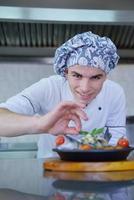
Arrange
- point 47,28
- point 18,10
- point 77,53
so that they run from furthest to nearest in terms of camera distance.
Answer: point 47,28, point 18,10, point 77,53

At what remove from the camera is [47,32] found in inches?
73.5

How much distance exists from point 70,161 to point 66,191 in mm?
327

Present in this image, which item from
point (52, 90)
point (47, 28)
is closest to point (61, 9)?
point (47, 28)

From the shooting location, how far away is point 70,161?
2.81ft

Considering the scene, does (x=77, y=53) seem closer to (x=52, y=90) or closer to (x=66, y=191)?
(x=52, y=90)

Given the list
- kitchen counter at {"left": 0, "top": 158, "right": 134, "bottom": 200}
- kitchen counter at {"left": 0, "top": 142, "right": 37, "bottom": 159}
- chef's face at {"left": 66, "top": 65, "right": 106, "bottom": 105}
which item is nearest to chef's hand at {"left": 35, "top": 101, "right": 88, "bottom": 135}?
kitchen counter at {"left": 0, "top": 158, "right": 134, "bottom": 200}

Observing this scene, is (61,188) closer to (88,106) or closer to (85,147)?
(85,147)

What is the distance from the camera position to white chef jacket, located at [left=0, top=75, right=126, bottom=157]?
1246 millimetres

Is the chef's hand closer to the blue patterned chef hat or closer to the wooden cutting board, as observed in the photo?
the wooden cutting board

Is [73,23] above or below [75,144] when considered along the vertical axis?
above

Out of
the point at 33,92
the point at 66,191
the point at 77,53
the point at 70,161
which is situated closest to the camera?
the point at 66,191

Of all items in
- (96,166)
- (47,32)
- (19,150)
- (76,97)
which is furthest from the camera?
(19,150)

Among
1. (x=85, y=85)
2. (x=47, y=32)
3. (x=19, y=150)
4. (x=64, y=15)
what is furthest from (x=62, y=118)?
(x=19, y=150)

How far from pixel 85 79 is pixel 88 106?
11.1 inches
